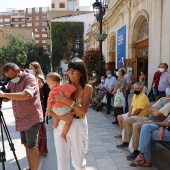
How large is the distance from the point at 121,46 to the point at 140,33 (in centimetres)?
297

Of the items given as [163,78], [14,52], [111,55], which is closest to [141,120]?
[163,78]

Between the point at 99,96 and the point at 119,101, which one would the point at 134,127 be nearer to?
the point at 119,101

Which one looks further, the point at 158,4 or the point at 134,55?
the point at 134,55

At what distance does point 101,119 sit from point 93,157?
12.9ft

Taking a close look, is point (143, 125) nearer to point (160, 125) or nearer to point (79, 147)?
point (160, 125)

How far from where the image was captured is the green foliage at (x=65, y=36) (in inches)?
1874

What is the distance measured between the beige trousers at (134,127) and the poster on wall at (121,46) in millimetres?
11995

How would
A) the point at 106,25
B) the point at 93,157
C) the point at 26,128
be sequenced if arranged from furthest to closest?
the point at 106,25
the point at 93,157
the point at 26,128

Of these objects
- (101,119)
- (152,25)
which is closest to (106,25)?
(152,25)

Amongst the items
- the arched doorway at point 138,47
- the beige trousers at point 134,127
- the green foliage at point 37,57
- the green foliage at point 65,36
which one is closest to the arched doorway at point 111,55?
the arched doorway at point 138,47

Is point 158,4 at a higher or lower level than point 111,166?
higher

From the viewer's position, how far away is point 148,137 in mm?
4434

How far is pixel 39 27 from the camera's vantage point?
10356 centimetres

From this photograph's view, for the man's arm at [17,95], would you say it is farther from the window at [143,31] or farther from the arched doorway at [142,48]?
the window at [143,31]
